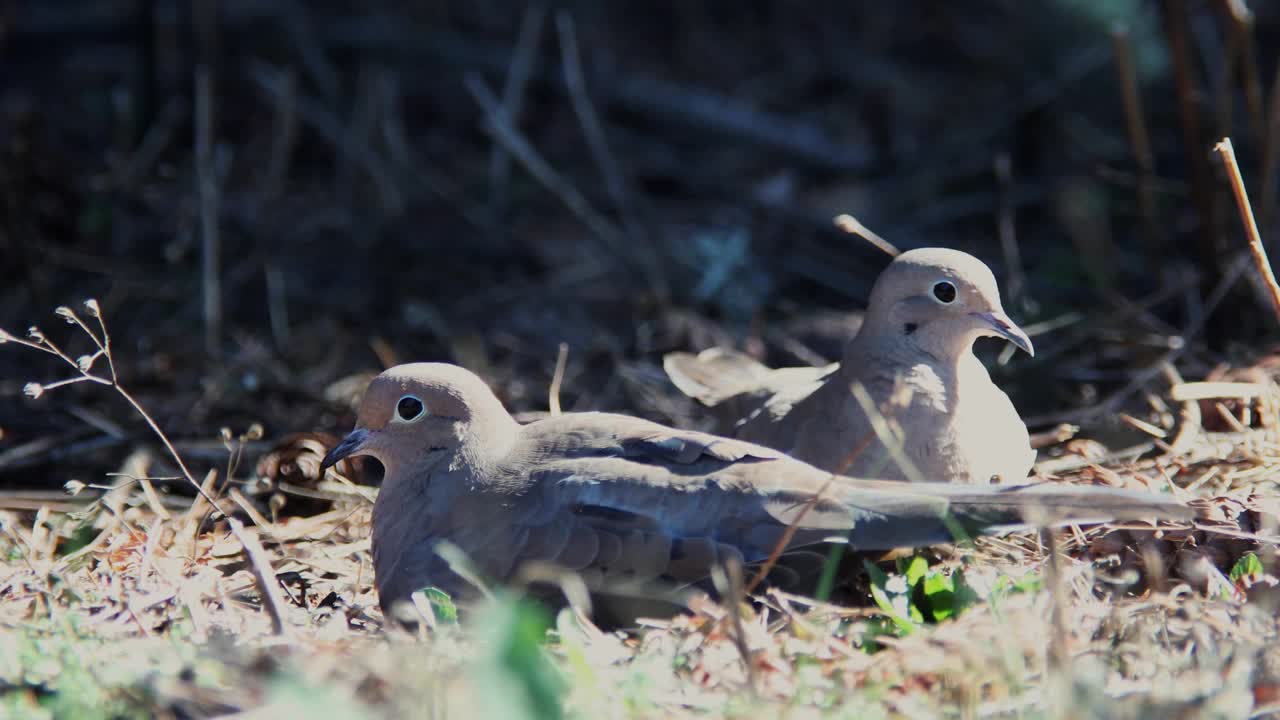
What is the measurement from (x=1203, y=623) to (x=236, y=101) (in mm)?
5688

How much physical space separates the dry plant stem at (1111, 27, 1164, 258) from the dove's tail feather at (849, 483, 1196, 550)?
7.68 feet

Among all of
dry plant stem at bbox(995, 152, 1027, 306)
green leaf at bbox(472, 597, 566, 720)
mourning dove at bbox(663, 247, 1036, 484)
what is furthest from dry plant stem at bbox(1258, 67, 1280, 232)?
green leaf at bbox(472, 597, 566, 720)

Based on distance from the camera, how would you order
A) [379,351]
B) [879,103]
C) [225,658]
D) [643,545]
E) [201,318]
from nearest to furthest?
1. [225,658]
2. [643,545]
3. [379,351]
4. [201,318]
5. [879,103]

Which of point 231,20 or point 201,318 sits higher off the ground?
point 231,20

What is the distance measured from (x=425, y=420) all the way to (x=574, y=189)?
11.0 ft

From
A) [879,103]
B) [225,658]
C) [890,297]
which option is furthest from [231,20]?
[225,658]

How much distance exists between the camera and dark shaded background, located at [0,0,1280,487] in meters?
4.70

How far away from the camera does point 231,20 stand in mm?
6852

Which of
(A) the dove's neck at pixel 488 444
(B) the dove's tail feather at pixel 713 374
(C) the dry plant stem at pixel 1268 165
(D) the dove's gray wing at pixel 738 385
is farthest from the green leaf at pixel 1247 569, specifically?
(C) the dry plant stem at pixel 1268 165

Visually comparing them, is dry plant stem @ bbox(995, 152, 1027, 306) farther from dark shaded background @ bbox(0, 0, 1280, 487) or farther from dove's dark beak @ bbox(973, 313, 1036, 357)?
dove's dark beak @ bbox(973, 313, 1036, 357)

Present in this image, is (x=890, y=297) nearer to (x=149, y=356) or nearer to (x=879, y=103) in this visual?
(x=149, y=356)

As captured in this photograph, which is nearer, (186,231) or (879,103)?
(186,231)

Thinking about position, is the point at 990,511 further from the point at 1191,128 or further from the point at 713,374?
the point at 1191,128

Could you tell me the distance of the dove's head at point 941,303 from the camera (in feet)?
11.2
